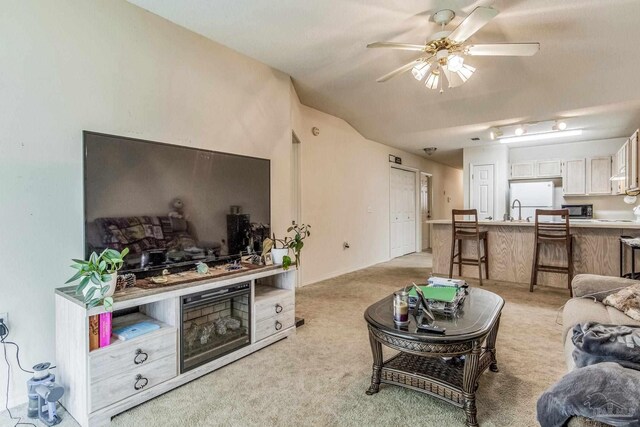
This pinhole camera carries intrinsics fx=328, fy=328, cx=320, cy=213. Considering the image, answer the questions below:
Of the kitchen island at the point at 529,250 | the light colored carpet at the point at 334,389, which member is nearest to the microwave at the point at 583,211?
the kitchen island at the point at 529,250

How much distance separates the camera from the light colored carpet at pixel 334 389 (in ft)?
5.72

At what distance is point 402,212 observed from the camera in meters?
7.32

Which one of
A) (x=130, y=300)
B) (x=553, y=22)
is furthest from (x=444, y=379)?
(x=553, y=22)

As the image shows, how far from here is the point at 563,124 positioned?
4602 millimetres

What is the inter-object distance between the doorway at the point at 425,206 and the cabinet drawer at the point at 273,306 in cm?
608

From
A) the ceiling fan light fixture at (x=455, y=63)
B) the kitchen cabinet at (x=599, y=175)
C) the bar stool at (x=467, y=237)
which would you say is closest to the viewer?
the ceiling fan light fixture at (x=455, y=63)

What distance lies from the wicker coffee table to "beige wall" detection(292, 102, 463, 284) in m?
2.57

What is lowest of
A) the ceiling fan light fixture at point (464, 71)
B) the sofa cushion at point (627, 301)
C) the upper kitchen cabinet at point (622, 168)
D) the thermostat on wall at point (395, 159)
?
the sofa cushion at point (627, 301)

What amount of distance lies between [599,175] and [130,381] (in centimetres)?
756

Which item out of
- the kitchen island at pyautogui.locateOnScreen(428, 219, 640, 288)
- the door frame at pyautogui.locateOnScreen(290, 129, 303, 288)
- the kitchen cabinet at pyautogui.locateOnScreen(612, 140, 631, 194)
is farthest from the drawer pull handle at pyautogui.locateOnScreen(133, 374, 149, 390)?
the kitchen cabinet at pyautogui.locateOnScreen(612, 140, 631, 194)

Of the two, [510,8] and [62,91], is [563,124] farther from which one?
[62,91]

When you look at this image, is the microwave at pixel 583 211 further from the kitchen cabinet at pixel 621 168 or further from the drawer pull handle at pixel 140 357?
Answer: the drawer pull handle at pixel 140 357

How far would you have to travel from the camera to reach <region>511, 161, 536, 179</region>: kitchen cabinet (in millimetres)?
6473

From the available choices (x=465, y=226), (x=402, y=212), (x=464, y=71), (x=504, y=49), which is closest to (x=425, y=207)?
(x=402, y=212)
